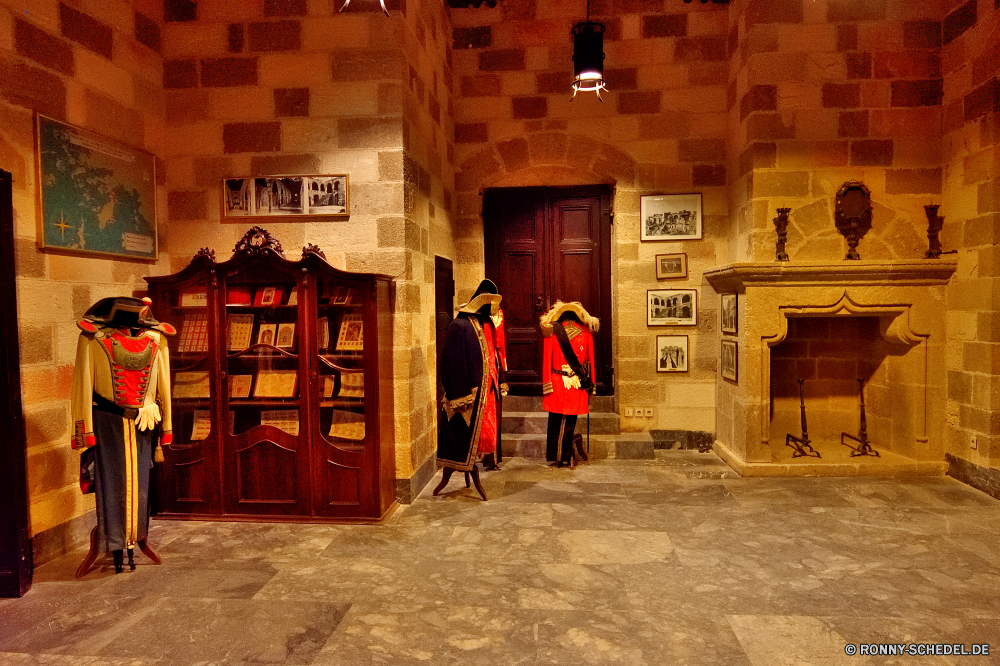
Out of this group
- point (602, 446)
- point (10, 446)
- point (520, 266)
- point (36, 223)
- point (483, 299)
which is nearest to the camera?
point (10, 446)

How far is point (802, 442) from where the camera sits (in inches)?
215

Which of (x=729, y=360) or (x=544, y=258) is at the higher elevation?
(x=544, y=258)

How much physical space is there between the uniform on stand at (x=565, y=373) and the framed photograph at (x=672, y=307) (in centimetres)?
78

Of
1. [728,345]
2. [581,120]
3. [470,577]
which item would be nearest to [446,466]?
[470,577]

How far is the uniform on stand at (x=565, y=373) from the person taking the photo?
5371 mm

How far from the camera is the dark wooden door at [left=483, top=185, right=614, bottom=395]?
20.8 ft

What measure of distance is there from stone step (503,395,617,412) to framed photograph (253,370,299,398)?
2.62 metres

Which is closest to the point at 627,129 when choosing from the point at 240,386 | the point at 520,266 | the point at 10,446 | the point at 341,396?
the point at 520,266

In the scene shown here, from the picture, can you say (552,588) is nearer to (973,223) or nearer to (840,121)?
(973,223)

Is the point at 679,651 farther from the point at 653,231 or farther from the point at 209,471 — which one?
the point at 653,231

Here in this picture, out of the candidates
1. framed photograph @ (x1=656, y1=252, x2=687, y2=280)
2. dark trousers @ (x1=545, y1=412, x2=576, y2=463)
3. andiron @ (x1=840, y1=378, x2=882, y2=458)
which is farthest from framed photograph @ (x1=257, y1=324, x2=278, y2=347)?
andiron @ (x1=840, y1=378, x2=882, y2=458)

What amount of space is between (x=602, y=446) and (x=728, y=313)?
1693 millimetres

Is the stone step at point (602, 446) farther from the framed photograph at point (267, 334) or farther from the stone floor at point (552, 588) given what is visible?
the framed photograph at point (267, 334)

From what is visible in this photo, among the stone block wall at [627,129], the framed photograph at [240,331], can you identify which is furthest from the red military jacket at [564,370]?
the framed photograph at [240,331]
